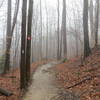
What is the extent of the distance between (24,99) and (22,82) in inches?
65.3

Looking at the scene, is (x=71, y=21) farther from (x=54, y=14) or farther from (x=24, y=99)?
(x=24, y=99)

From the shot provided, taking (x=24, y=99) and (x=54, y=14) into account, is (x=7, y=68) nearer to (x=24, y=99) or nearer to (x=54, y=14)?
(x=24, y=99)

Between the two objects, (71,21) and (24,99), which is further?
(71,21)

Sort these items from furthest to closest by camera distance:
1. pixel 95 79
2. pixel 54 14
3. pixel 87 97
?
pixel 54 14, pixel 95 79, pixel 87 97

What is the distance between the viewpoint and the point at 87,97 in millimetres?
5566

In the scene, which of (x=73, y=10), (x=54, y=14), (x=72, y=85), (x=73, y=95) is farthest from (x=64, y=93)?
(x=54, y=14)

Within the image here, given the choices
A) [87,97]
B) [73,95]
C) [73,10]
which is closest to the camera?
[87,97]

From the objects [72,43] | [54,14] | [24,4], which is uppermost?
[54,14]

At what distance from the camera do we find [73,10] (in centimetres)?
3181

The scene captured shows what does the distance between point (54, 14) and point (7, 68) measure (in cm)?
2461

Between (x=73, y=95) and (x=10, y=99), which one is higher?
(x=73, y=95)

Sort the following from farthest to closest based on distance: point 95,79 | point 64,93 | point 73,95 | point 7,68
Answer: point 7,68 → point 95,79 → point 64,93 → point 73,95

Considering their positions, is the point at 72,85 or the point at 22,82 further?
the point at 22,82

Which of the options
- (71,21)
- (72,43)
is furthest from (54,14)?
(72,43)
